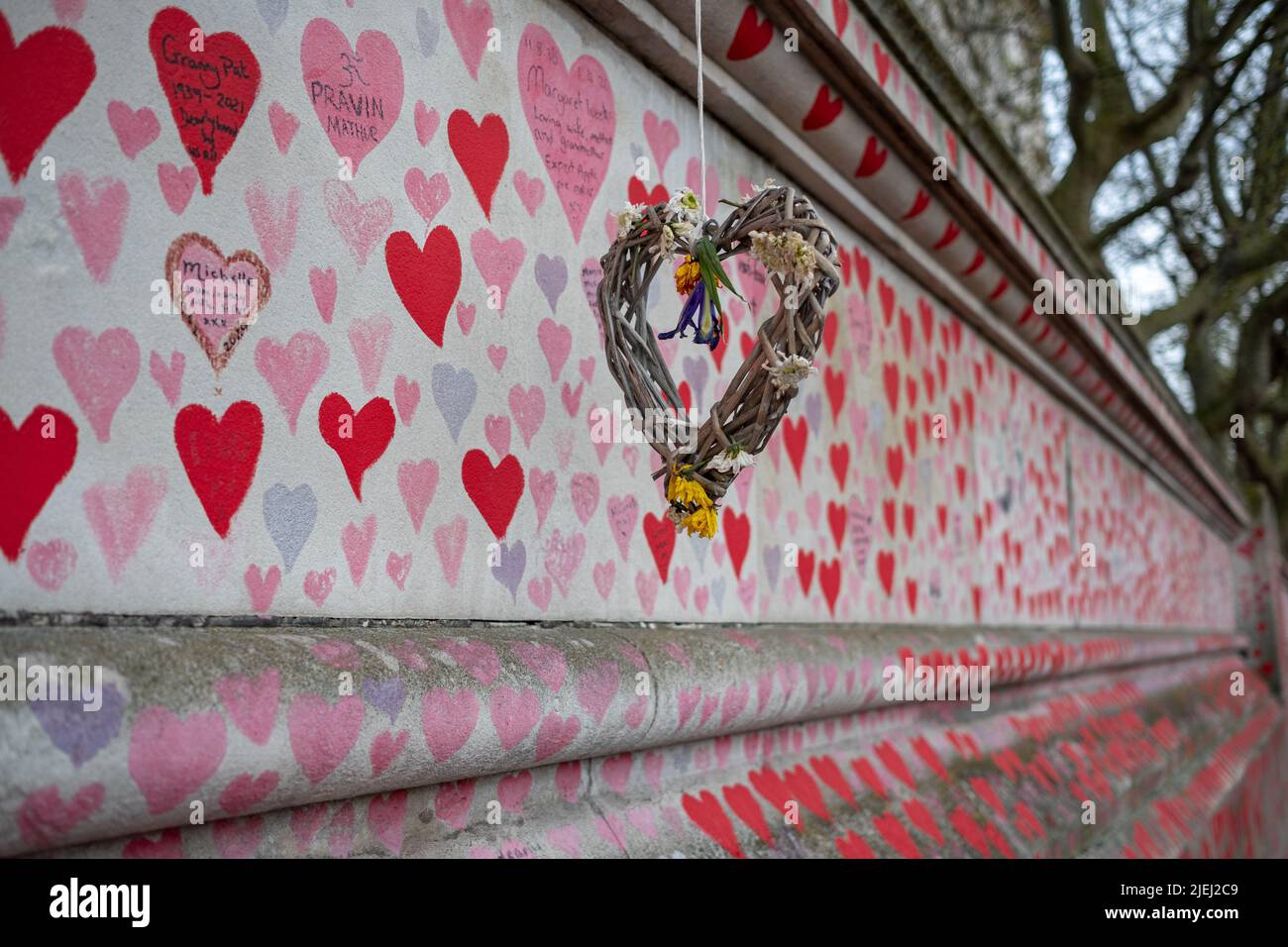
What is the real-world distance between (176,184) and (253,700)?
33 cm

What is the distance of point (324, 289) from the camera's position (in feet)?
2.88

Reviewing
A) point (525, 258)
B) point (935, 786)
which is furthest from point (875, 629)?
point (525, 258)

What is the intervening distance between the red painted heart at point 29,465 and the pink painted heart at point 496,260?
A: 0.45m

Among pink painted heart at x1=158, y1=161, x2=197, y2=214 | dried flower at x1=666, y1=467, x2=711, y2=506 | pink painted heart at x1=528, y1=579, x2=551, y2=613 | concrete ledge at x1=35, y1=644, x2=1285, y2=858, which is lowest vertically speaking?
Result: concrete ledge at x1=35, y1=644, x2=1285, y2=858

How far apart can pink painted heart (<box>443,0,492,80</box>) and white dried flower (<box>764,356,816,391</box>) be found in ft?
1.35

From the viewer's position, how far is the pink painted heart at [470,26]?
104 cm

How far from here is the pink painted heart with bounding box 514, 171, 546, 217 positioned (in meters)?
1.12

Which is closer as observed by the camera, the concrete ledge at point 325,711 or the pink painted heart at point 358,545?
the concrete ledge at point 325,711

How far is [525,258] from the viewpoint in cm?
112

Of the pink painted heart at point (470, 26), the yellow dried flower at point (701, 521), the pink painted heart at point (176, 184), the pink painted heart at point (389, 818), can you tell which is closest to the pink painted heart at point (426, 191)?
the pink painted heart at point (470, 26)

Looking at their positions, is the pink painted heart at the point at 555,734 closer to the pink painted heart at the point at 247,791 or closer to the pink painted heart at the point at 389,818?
the pink painted heart at the point at 389,818

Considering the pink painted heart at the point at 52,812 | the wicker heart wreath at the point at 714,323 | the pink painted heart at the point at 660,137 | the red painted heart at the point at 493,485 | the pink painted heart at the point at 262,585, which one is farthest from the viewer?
the pink painted heart at the point at 660,137

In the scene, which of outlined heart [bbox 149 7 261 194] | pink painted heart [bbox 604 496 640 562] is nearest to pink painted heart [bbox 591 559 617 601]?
pink painted heart [bbox 604 496 640 562]

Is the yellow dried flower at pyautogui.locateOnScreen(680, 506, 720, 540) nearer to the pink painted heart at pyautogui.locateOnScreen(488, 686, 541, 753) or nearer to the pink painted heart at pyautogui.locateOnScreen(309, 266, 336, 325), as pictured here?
the pink painted heart at pyautogui.locateOnScreen(488, 686, 541, 753)
